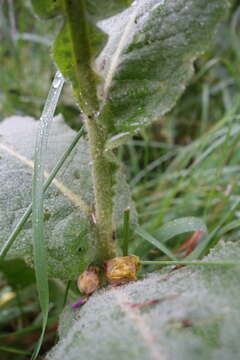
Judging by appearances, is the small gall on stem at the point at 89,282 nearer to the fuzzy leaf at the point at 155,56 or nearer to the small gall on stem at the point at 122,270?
the small gall on stem at the point at 122,270

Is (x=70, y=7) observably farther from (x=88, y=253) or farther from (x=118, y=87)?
(x=88, y=253)

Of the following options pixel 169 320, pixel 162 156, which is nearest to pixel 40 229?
pixel 169 320

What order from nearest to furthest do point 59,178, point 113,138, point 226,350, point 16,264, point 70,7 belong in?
point 226,350, point 70,7, point 113,138, point 59,178, point 16,264

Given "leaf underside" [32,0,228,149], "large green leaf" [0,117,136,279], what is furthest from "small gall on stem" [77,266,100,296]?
"leaf underside" [32,0,228,149]

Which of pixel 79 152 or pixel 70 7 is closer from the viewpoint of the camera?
pixel 70 7

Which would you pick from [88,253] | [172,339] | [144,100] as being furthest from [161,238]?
[172,339]

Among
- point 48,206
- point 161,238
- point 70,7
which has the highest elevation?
point 70,7

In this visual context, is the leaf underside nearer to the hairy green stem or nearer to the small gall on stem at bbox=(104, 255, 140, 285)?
the hairy green stem
